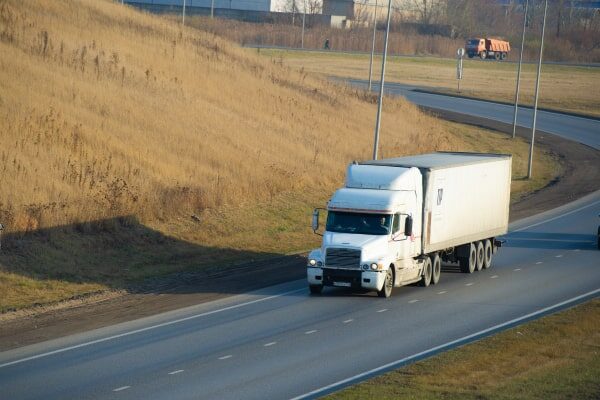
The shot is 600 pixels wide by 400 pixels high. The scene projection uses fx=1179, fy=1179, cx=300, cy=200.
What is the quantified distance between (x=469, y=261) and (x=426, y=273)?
3123 millimetres

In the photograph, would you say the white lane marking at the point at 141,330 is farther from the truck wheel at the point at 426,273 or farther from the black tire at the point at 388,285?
the truck wheel at the point at 426,273

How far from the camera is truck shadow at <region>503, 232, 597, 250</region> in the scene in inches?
1640

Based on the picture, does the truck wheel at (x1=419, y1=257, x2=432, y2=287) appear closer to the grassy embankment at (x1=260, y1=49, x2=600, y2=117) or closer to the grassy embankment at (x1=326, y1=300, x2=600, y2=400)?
the grassy embankment at (x1=326, y1=300, x2=600, y2=400)

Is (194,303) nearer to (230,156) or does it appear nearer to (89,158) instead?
(89,158)

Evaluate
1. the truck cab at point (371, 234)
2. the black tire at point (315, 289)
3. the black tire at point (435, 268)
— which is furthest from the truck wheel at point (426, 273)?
the black tire at point (315, 289)

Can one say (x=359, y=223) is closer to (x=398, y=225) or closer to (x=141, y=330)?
(x=398, y=225)

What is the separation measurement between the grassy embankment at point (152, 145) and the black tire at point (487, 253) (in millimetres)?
7011

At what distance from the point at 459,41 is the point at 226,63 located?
294 ft

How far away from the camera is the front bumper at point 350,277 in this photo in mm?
29953

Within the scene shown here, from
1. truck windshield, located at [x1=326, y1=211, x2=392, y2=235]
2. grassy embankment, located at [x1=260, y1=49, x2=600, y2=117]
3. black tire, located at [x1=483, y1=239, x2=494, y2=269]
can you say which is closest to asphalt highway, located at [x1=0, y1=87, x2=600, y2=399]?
black tire, located at [x1=483, y1=239, x2=494, y2=269]

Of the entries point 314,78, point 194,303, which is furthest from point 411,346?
point 314,78

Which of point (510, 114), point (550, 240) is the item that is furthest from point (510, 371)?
point (510, 114)

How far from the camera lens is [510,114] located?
89125 millimetres

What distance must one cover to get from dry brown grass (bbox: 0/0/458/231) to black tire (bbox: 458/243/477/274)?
11087 mm
